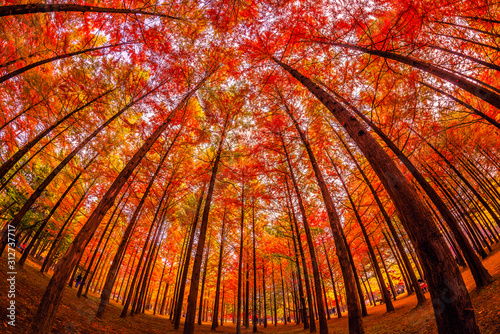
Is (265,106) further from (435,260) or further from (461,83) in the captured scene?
(435,260)

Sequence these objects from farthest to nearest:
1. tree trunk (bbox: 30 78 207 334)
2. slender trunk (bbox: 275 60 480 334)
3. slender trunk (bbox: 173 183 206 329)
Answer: slender trunk (bbox: 173 183 206 329)
tree trunk (bbox: 30 78 207 334)
slender trunk (bbox: 275 60 480 334)

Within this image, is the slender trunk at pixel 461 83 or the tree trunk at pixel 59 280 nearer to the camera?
the tree trunk at pixel 59 280

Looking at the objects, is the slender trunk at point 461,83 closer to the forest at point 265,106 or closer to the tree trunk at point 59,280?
the forest at point 265,106

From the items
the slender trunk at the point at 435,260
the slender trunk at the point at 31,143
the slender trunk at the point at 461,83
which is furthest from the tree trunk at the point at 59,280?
the slender trunk at the point at 461,83

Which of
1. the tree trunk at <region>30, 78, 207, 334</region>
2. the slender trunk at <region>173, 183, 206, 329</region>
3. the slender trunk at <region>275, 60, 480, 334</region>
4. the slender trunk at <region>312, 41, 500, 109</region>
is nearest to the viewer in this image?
the slender trunk at <region>275, 60, 480, 334</region>

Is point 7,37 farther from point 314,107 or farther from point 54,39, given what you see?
point 314,107

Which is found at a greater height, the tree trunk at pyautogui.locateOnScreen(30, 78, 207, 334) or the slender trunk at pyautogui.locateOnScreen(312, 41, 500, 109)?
the slender trunk at pyautogui.locateOnScreen(312, 41, 500, 109)

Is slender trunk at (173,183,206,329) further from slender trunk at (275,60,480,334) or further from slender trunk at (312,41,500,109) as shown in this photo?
slender trunk at (312,41,500,109)

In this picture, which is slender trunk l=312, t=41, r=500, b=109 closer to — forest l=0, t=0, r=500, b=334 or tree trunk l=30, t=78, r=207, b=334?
forest l=0, t=0, r=500, b=334

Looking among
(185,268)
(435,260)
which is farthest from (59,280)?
(435,260)

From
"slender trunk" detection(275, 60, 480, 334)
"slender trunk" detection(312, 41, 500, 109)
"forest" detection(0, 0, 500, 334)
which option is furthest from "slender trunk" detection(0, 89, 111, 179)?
"slender trunk" detection(275, 60, 480, 334)

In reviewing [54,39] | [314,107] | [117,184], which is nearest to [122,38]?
[54,39]

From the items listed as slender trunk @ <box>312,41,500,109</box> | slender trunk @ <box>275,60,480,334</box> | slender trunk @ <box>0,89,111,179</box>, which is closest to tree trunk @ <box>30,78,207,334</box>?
slender trunk @ <box>0,89,111,179</box>

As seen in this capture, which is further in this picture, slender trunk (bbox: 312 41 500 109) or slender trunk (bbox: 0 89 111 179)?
slender trunk (bbox: 0 89 111 179)
